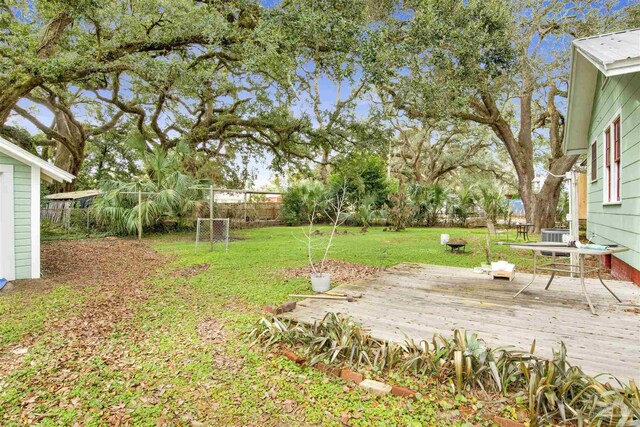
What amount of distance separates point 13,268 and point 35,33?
23.9 feet

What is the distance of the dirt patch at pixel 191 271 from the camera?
273 inches

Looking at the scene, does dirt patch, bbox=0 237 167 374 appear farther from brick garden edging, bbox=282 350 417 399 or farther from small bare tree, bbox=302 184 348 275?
small bare tree, bbox=302 184 348 275

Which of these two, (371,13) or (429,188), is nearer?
(371,13)

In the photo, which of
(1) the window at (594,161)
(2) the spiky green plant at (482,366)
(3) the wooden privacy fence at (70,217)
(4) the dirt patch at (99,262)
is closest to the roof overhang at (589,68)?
(1) the window at (594,161)

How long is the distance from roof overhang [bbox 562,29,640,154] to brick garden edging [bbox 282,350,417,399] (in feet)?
12.6

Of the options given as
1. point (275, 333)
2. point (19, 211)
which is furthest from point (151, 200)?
point (275, 333)

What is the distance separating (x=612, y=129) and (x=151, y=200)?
12381 millimetres

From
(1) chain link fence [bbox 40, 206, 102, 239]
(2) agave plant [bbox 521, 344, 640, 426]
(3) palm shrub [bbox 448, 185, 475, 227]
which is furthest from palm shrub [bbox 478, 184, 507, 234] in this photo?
(1) chain link fence [bbox 40, 206, 102, 239]

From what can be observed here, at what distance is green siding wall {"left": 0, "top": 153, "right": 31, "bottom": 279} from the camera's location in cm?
610

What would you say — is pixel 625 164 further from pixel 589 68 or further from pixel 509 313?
pixel 509 313

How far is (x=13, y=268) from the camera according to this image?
6043 mm

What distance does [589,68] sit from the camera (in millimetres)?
6453

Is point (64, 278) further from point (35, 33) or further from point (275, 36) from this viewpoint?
point (35, 33)

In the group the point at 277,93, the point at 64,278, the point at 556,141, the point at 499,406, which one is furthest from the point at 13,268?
the point at 556,141
